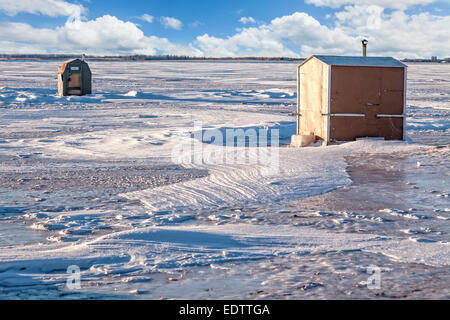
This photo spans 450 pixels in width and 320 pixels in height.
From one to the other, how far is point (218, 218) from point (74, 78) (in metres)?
23.1

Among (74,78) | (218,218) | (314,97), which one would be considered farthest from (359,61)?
(74,78)

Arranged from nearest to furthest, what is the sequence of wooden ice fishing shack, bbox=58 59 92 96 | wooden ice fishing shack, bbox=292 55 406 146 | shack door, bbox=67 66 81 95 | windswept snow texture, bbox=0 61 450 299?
1. windswept snow texture, bbox=0 61 450 299
2. wooden ice fishing shack, bbox=292 55 406 146
3. wooden ice fishing shack, bbox=58 59 92 96
4. shack door, bbox=67 66 81 95

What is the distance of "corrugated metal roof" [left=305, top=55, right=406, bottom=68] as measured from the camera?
12553 mm

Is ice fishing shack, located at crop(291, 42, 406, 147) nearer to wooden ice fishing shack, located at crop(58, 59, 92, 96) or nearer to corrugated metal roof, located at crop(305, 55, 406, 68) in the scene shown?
corrugated metal roof, located at crop(305, 55, 406, 68)

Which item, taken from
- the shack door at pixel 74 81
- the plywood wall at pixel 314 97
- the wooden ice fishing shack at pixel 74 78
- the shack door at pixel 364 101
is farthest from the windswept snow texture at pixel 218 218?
the shack door at pixel 74 81

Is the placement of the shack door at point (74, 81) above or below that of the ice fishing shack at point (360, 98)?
above

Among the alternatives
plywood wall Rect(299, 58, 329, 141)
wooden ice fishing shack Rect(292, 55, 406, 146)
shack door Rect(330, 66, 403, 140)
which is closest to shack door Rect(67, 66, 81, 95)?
plywood wall Rect(299, 58, 329, 141)

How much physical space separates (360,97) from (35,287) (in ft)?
31.5

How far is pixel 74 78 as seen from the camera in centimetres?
2809

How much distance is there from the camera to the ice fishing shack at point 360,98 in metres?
12.5

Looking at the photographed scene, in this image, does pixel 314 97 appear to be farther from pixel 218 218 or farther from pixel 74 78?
pixel 74 78

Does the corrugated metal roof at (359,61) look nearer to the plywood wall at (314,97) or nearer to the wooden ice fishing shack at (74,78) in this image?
the plywood wall at (314,97)

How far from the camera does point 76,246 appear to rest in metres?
5.35
